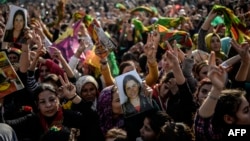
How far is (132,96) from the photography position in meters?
3.30

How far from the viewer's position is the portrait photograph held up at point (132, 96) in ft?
10.7

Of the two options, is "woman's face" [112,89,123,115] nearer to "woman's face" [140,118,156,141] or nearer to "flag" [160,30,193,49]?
"woman's face" [140,118,156,141]

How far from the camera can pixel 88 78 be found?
13.7ft

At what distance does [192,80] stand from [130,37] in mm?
4456

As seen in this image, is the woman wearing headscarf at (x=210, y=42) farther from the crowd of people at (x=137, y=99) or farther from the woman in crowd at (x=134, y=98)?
the woman in crowd at (x=134, y=98)

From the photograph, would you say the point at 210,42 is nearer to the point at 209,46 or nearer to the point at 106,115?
the point at 209,46

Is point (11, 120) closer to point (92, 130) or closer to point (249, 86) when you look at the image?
point (92, 130)

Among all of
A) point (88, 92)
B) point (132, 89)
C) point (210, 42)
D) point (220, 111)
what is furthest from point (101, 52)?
point (220, 111)

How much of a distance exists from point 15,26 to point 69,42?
5.65 ft

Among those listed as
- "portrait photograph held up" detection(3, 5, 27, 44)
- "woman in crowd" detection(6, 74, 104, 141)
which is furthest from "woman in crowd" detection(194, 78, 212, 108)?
"portrait photograph held up" detection(3, 5, 27, 44)

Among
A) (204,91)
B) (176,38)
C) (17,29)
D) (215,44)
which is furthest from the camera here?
(176,38)

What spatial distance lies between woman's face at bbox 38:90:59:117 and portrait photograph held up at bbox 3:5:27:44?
125 centimetres

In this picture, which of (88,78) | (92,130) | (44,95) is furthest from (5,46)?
(92,130)

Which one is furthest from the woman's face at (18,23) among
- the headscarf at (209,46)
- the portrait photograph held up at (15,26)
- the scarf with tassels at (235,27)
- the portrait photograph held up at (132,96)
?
the scarf with tassels at (235,27)
